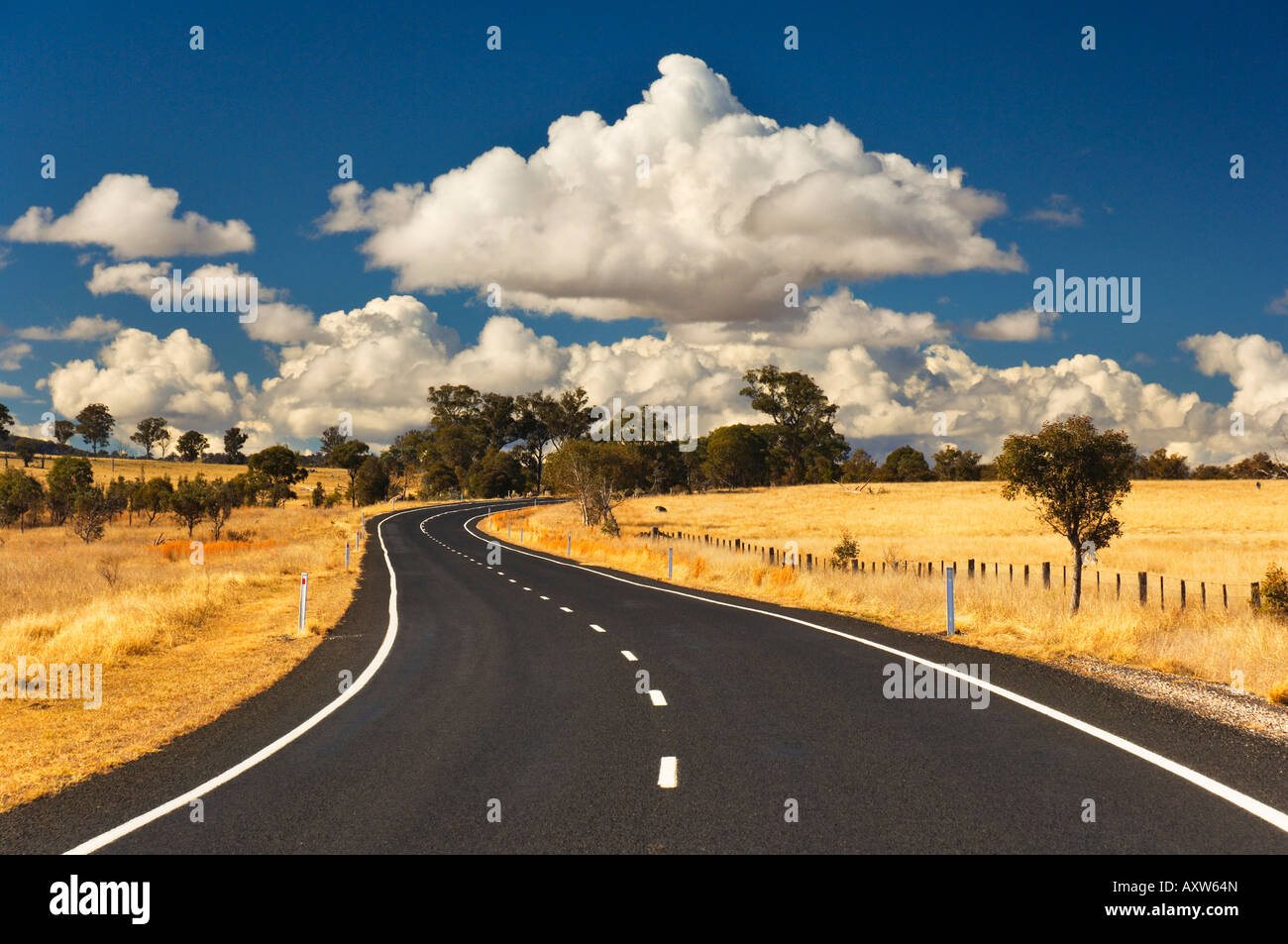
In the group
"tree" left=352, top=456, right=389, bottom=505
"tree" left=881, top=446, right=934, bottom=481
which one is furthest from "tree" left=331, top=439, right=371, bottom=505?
"tree" left=881, top=446, right=934, bottom=481

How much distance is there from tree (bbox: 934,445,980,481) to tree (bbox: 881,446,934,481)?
189 centimetres

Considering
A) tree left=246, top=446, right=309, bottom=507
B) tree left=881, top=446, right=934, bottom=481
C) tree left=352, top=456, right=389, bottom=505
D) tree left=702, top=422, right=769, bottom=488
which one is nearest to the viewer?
tree left=246, top=446, right=309, bottom=507

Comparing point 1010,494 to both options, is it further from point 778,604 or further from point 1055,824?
point 1055,824

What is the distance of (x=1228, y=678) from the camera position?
10.6 metres

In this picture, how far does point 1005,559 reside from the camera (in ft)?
124

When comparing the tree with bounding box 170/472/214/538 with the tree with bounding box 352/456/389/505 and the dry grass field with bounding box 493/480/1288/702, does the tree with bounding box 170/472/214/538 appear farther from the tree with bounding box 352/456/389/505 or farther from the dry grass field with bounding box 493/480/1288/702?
the tree with bounding box 352/456/389/505

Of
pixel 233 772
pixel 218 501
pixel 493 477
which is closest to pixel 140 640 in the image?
pixel 233 772

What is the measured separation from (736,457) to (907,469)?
33.8 meters

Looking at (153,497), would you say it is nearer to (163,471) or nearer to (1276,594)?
(163,471)

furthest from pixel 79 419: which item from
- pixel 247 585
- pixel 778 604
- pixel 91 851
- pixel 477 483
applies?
pixel 91 851

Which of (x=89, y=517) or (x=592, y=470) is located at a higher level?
(x=592, y=470)

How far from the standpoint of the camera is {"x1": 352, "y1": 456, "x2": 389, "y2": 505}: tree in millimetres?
103062

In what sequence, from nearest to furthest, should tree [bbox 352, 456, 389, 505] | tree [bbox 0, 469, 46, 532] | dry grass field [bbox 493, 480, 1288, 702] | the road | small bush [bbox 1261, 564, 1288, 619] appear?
the road < dry grass field [bbox 493, 480, 1288, 702] < small bush [bbox 1261, 564, 1288, 619] < tree [bbox 0, 469, 46, 532] < tree [bbox 352, 456, 389, 505]

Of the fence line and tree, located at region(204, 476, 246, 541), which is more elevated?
tree, located at region(204, 476, 246, 541)
